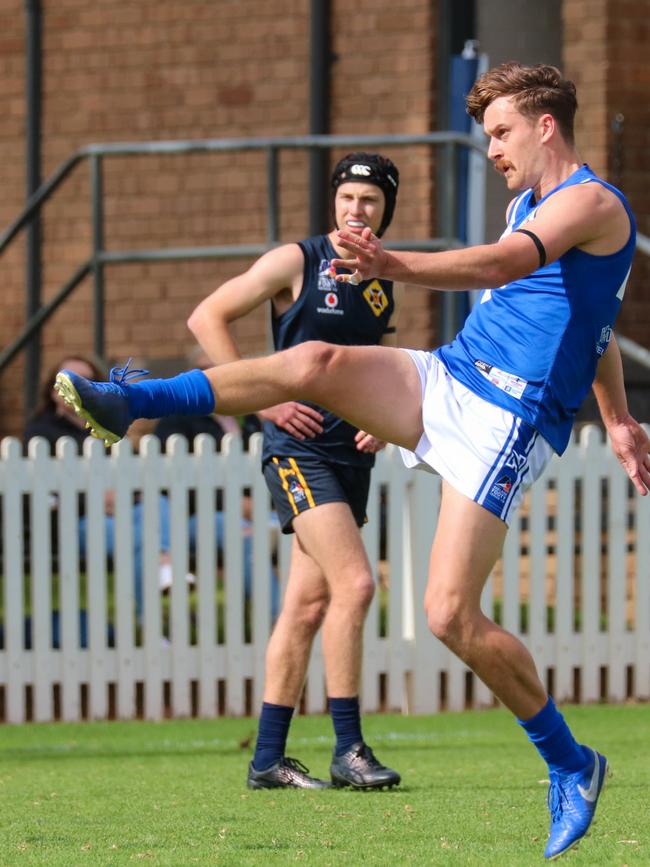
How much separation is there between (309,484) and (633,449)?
53.0 inches

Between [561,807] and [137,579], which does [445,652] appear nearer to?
[137,579]

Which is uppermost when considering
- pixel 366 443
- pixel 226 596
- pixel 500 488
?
pixel 500 488

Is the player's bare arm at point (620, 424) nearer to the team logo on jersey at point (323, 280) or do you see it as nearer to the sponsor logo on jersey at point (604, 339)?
the sponsor logo on jersey at point (604, 339)

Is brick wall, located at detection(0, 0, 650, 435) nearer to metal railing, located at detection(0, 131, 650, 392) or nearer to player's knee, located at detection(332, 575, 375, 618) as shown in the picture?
metal railing, located at detection(0, 131, 650, 392)

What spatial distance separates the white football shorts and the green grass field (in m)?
1.00

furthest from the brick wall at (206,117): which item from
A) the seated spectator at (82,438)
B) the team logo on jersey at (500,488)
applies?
the team logo on jersey at (500,488)

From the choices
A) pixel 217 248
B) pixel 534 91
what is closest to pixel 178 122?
pixel 217 248

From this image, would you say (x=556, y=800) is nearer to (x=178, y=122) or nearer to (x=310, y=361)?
(x=310, y=361)

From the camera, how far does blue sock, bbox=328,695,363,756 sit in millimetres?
5969

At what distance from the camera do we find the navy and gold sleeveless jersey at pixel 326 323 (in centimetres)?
604

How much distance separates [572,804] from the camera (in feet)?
14.8

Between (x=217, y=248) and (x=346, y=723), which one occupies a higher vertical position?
(x=217, y=248)

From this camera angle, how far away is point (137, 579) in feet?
29.9

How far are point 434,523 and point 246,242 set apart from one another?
14.5 ft
